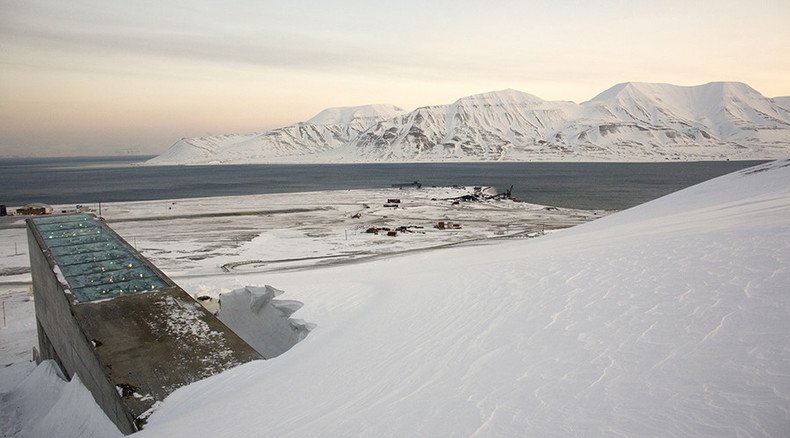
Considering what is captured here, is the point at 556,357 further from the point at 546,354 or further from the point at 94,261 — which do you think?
the point at 94,261

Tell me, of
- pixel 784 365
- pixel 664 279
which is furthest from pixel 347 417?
pixel 664 279

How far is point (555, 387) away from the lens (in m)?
5.48

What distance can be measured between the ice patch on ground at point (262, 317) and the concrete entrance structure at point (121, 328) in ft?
7.55

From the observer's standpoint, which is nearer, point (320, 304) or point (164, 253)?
point (320, 304)

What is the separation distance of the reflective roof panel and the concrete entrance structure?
31mm

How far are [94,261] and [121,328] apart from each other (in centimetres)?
598

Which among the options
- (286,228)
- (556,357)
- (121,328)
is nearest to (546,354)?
(556,357)

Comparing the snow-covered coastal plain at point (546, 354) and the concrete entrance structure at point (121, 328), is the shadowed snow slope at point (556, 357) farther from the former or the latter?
the concrete entrance structure at point (121, 328)

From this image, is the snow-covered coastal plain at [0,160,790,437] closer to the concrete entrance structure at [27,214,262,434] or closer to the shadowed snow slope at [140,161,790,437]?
the shadowed snow slope at [140,161,790,437]

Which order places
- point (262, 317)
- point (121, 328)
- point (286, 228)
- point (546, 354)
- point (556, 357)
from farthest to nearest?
point (286, 228), point (262, 317), point (121, 328), point (546, 354), point (556, 357)

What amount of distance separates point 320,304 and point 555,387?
937 centimetres

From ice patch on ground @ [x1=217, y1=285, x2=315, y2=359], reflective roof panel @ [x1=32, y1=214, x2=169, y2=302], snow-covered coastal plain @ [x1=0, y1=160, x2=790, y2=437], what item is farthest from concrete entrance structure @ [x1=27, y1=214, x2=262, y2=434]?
ice patch on ground @ [x1=217, y1=285, x2=315, y2=359]

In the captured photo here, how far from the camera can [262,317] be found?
16312 millimetres

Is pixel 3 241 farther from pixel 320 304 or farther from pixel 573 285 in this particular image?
pixel 573 285
